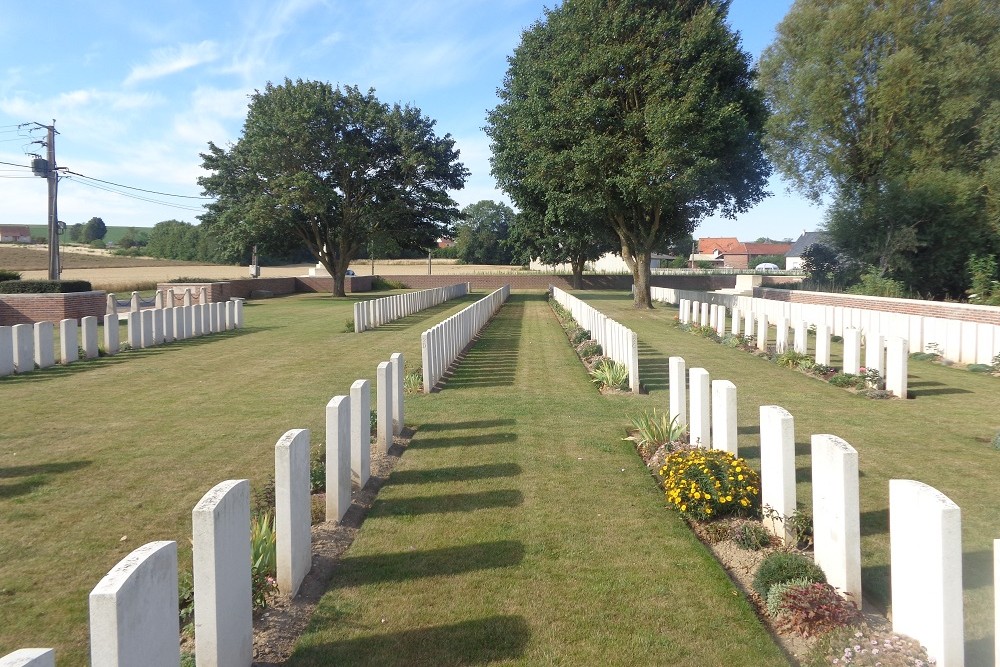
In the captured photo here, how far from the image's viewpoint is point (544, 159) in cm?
2912

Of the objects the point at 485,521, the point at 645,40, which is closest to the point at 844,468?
the point at 485,521

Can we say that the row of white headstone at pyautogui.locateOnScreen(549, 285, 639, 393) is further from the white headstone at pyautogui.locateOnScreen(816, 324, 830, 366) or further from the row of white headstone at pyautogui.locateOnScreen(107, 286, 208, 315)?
the row of white headstone at pyautogui.locateOnScreen(107, 286, 208, 315)

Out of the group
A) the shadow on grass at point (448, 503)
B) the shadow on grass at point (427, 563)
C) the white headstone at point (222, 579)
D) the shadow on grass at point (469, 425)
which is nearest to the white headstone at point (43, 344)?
the shadow on grass at point (469, 425)

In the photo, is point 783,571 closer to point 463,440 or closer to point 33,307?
point 463,440

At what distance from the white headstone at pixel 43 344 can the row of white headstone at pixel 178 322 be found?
290 cm

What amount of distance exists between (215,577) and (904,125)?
101ft

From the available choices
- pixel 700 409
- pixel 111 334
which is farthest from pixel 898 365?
pixel 111 334

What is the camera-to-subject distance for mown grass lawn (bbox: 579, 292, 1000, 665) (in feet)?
15.3

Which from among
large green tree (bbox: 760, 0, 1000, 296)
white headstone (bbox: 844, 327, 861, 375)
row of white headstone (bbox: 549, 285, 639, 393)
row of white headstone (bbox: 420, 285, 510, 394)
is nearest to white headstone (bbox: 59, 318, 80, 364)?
row of white headstone (bbox: 420, 285, 510, 394)

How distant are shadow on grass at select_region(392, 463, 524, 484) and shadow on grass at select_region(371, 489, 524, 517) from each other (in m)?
0.45

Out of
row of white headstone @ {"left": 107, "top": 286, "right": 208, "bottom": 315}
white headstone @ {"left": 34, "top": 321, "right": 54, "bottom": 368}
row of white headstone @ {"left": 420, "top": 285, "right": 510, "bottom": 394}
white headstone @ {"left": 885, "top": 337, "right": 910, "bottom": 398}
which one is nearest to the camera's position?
white headstone @ {"left": 885, "top": 337, "right": 910, "bottom": 398}

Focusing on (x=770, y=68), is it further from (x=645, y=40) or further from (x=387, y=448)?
(x=387, y=448)

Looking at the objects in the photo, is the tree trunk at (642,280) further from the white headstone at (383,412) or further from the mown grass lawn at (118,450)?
the white headstone at (383,412)

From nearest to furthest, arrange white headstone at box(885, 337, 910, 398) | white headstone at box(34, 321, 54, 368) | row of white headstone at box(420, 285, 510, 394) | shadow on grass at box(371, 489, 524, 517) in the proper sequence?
shadow on grass at box(371, 489, 524, 517), white headstone at box(885, 337, 910, 398), row of white headstone at box(420, 285, 510, 394), white headstone at box(34, 321, 54, 368)
